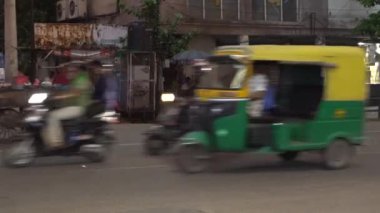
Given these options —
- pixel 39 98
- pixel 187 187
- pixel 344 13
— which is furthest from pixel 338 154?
pixel 344 13

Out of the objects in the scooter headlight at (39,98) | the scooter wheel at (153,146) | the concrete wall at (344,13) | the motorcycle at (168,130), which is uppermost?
the concrete wall at (344,13)

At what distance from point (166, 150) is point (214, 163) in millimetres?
1512

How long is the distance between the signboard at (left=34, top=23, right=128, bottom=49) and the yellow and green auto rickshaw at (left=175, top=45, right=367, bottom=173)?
651 inches

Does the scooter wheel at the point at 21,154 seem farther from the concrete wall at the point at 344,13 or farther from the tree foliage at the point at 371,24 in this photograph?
the concrete wall at the point at 344,13

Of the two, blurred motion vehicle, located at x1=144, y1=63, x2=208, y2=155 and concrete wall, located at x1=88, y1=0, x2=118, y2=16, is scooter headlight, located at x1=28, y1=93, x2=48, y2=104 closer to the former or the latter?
blurred motion vehicle, located at x1=144, y1=63, x2=208, y2=155

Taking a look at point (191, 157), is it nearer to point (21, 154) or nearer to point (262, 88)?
point (262, 88)

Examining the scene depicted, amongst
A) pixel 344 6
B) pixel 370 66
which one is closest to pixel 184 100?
pixel 370 66

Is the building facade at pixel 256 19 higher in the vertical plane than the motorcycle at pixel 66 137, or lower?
higher

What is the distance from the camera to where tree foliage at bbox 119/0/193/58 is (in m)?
25.3

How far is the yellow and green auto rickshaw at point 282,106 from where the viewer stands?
1056 centimetres

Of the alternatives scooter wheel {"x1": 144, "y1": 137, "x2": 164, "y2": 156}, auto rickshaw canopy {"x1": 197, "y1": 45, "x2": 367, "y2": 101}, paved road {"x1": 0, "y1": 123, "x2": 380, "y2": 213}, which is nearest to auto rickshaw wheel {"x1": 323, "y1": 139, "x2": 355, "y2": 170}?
paved road {"x1": 0, "y1": 123, "x2": 380, "y2": 213}

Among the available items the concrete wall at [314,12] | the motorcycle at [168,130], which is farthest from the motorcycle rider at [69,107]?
the concrete wall at [314,12]

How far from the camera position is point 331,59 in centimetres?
1120

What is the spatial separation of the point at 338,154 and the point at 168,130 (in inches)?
122
